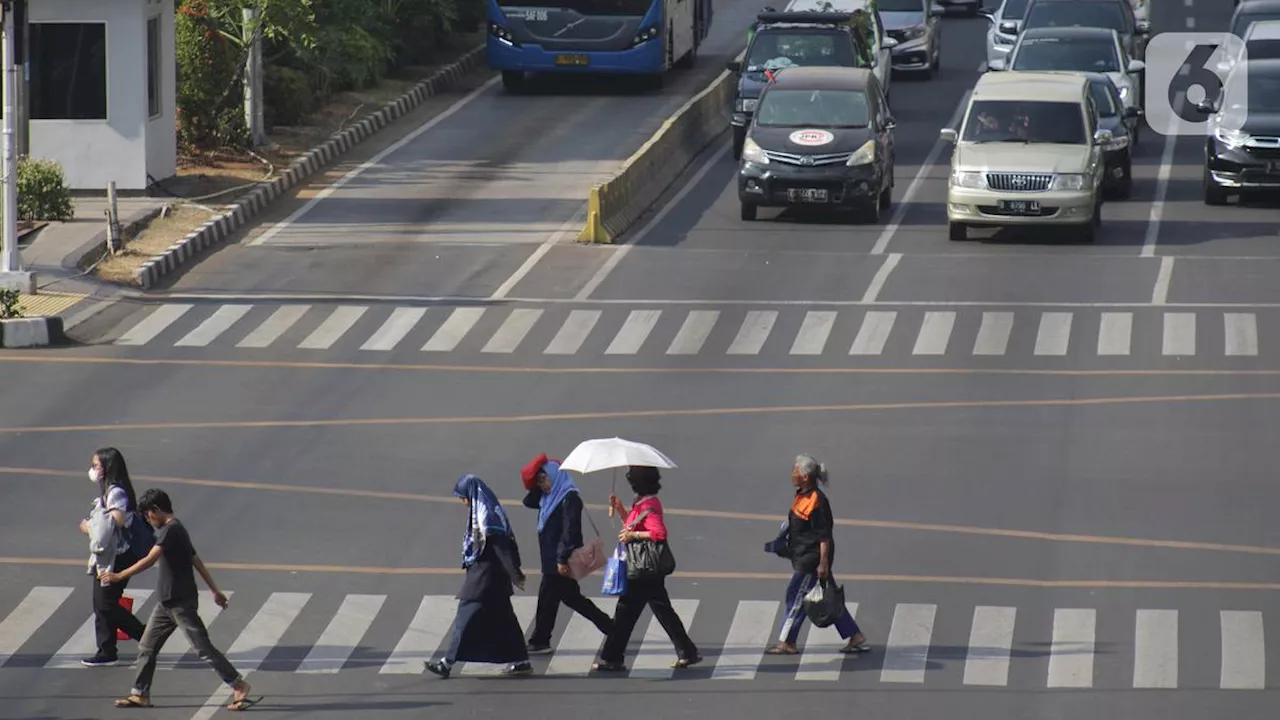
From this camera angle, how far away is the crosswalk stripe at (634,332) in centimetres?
2516

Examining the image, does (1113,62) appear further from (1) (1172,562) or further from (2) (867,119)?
(1) (1172,562)

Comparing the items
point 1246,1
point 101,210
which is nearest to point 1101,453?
point 101,210

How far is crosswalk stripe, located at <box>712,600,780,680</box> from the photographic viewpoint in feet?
48.2

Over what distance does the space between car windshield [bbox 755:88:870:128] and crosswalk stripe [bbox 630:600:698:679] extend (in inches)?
685

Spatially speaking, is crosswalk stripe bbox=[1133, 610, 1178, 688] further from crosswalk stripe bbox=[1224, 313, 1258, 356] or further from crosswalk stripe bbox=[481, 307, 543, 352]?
crosswalk stripe bbox=[481, 307, 543, 352]

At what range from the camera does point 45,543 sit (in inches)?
687

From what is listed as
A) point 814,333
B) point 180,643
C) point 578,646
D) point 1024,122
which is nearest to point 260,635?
point 180,643

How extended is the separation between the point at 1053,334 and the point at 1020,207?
17.2ft

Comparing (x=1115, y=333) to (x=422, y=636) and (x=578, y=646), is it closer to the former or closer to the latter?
(x=578, y=646)

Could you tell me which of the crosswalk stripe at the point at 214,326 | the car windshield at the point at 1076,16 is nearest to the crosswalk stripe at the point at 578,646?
the crosswalk stripe at the point at 214,326

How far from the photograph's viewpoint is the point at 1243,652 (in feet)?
49.1

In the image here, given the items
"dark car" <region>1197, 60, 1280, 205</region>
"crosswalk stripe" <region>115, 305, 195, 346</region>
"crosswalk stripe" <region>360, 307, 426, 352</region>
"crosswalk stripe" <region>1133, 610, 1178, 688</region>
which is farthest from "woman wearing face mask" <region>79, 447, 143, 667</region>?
"dark car" <region>1197, 60, 1280, 205</region>

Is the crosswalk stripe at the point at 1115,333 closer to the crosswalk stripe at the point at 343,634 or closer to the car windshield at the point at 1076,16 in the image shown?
the crosswalk stripe at the point at 343,634
